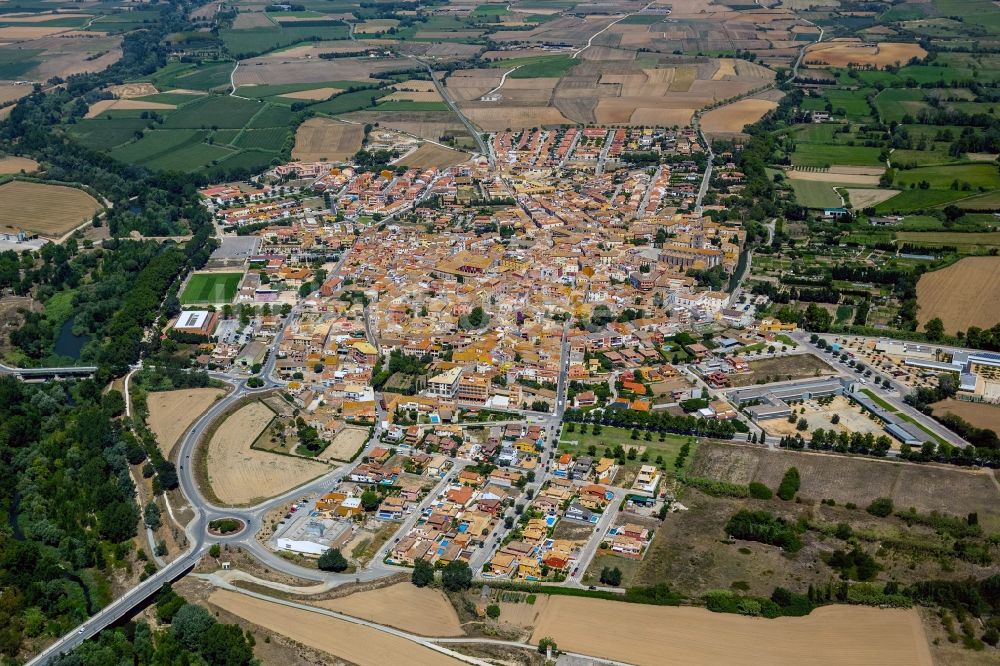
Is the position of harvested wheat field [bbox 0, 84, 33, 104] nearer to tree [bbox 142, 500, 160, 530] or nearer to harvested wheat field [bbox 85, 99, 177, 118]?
harvested wheat field [bbox 85, 99, 177, 118]

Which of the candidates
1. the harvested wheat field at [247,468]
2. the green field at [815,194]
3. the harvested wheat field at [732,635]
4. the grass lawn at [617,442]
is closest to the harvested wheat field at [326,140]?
the green field at [815,194]

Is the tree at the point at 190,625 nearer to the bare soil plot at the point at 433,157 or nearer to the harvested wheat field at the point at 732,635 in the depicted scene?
the harvested wheat field at the point at 732,635

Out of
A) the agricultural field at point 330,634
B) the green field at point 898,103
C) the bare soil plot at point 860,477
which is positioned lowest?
the green field at point 898,103

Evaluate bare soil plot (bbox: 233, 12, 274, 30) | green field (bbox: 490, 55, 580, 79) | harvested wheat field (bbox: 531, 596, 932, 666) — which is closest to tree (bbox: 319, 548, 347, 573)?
harvested wheat field (bbox: 531, 596, 932, 666)

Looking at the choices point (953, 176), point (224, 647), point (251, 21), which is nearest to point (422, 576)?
point (224, 647)

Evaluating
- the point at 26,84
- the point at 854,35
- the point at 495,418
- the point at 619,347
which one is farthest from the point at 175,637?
the point at 854,35

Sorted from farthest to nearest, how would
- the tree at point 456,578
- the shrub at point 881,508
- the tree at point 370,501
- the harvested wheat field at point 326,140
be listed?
the harvested wheat field at point 326,140
the tree at point 370,501
the shrub at point 881,508
the tree at point 456,578
